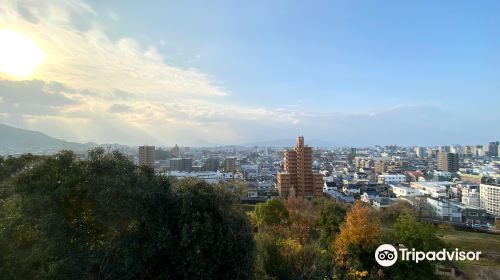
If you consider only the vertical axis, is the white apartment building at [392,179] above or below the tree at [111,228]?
below

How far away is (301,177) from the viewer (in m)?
40.5

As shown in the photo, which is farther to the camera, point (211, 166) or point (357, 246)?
point (211, 166)

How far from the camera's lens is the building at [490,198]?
135ft

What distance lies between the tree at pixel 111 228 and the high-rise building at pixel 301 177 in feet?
111

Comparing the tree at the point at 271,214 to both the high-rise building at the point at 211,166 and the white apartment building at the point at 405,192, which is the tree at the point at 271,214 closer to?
the white apartment building at the point at 405,192

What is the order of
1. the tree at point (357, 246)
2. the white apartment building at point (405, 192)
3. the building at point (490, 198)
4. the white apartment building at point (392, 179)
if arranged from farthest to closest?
the white apartment building at point (392, 179) < the white apartment building at point (405, 192) < the building at point (490, 198) < the tree at point (357, 246)

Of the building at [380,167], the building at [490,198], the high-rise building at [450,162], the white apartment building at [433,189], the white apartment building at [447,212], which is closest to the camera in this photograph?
the white apartment building at [447,212]

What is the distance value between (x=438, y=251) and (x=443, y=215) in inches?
1044

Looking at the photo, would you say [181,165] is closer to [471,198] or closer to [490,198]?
[471,198]

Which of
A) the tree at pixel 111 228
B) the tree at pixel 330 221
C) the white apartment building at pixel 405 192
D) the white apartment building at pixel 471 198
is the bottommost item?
the white apartment building at pixel 471 198

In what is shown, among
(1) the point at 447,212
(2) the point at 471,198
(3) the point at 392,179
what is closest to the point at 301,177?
(1) the point at 447,212

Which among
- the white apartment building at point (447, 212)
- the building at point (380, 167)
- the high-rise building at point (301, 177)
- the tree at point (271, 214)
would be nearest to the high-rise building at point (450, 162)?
the building at point (380, 167)

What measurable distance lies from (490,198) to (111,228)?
49216mm

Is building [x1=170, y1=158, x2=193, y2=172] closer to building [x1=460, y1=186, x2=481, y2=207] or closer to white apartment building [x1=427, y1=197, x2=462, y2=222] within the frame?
white apartment building [x1=427, y1=197, x2=462, y2=222]
